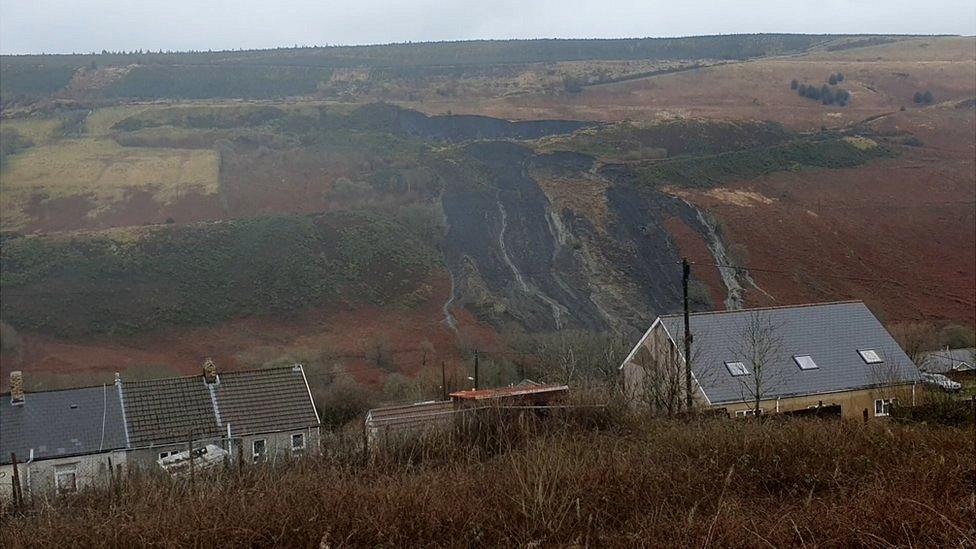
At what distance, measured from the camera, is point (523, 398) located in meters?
10.6

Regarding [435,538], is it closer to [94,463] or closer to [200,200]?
[94,463]

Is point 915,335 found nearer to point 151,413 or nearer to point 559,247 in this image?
point 559,247

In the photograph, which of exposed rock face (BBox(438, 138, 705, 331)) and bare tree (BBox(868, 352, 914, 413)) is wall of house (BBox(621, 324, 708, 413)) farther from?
exposed rock face (BBox(438, 138, 705, 331))

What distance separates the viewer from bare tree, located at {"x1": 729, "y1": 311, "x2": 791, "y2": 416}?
16.3 meters

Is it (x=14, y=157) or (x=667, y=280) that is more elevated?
(x=14, y=157)

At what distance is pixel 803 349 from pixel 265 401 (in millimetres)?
11207

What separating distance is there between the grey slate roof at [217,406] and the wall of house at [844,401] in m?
8.41

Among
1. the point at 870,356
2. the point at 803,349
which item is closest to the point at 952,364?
the point at 870,356

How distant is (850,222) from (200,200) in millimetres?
32306

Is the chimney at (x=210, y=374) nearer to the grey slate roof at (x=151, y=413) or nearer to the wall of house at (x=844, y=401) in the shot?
the grey slate roof at (x=151, y=413)

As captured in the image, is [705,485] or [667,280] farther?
[667,280]

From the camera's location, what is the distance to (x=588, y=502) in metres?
5.00

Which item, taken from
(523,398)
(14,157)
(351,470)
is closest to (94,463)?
(523,398)

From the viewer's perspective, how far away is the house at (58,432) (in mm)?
14438
